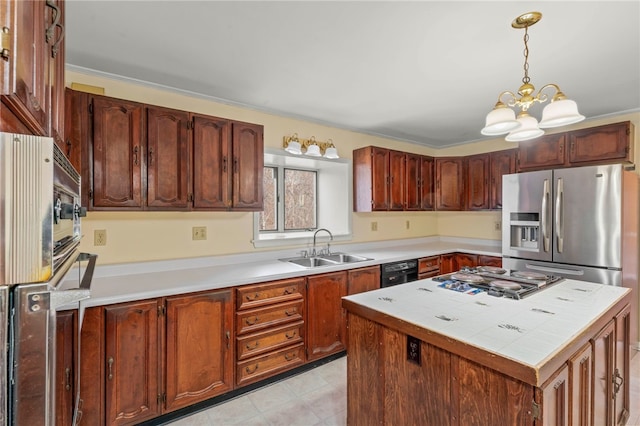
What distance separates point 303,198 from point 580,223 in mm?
2768

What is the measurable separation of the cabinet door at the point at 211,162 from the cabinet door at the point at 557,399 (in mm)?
2181

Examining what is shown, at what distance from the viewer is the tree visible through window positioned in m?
3.32

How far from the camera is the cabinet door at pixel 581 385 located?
3.93 ft

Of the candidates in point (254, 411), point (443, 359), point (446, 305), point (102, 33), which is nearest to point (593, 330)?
point (446, 305)

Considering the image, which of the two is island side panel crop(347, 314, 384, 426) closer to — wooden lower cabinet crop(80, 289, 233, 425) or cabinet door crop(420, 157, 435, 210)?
wooden lower cabinet crop(80, 289, 233, 425)

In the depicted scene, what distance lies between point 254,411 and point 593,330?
79.5 inches

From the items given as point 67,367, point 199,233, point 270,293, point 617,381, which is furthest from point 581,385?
point 199,233

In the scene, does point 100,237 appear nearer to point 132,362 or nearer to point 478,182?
point 132,362

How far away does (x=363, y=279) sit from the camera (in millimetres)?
2875

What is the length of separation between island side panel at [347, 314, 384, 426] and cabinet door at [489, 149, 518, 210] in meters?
2.97

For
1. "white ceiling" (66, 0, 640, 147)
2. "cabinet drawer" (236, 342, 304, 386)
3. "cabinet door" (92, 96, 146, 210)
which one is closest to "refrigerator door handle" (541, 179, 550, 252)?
"white ceiling" (66, 0, 640, 147)

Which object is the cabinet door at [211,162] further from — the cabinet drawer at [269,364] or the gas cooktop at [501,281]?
the gas cooktop at [501,281]

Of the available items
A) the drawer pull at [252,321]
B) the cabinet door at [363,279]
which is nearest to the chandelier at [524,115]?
the cabinet door at [363,279]

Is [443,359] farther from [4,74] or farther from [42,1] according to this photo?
[42,1]
